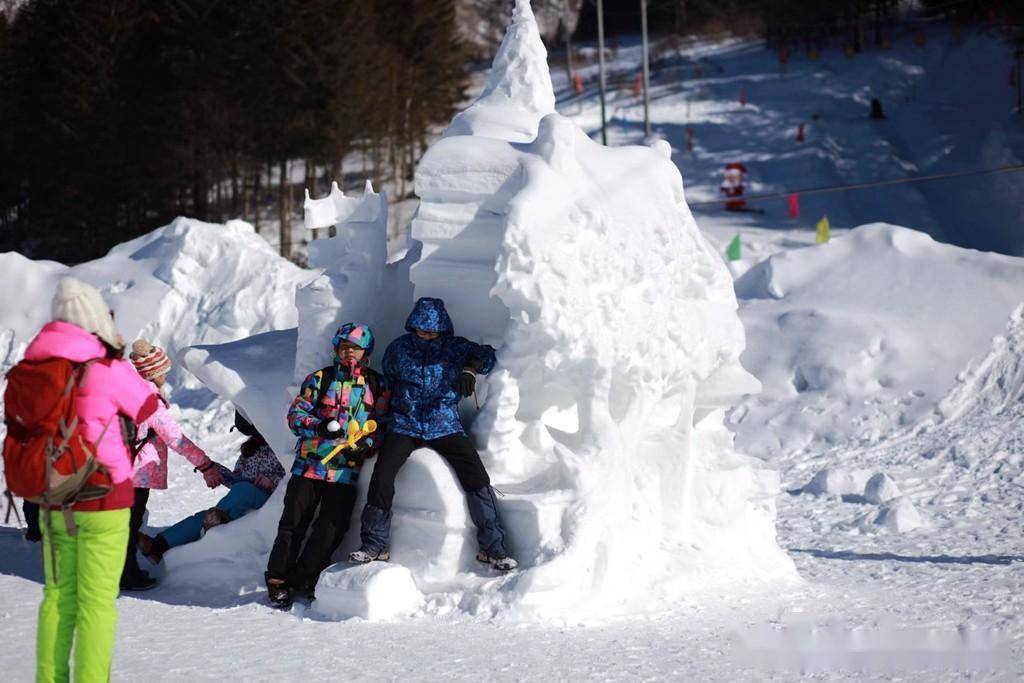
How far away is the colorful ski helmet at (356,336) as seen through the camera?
6207mm

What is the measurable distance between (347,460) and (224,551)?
926 millimetres

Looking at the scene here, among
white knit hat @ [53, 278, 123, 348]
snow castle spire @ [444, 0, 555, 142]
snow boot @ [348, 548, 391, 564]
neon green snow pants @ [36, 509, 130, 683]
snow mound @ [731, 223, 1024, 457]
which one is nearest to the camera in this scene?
neon green snow pants @ [36, 509, 130, 683]

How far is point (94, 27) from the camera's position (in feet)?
85.3

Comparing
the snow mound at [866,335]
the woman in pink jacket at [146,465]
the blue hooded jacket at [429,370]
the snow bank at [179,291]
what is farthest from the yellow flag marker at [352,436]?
the snow bank at [179,291]

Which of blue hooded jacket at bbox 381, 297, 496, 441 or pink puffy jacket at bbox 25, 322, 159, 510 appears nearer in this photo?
pink puffy jacket at bbox 25, 322, 159, 510

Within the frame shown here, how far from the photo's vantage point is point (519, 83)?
7.22 metres

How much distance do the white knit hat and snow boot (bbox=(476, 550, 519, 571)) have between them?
2.27 metres

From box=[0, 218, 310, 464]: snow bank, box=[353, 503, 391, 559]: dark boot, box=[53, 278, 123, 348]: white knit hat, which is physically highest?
box=[53, 278, 123, 348]: white knit hat

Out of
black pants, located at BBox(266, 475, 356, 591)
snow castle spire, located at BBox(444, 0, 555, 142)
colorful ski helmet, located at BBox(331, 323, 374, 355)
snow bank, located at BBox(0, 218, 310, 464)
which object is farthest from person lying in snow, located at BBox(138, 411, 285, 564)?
snow bank, located at BBox(0, 218, 310, 464)

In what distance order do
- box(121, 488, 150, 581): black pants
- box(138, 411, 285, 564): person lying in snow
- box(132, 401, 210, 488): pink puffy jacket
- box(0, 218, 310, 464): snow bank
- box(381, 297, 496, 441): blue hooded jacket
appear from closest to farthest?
box(381, 297, 496, 441): blue hooded jacket
box(132, 401, 210, 488): pink puffy jacket
box(121, 488, 150, 581): black pants
box(138, 411, 285, 564): person lying in snow
box(0, 218, 310, 464): snow bank

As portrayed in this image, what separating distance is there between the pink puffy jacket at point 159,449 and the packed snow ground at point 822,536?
55cm

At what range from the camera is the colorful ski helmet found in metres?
6.21

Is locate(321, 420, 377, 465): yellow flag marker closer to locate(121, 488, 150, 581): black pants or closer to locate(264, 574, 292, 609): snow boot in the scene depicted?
locate(264, 574, 292, 609): snow boot

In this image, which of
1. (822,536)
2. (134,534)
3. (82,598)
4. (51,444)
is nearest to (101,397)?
(51,444)
